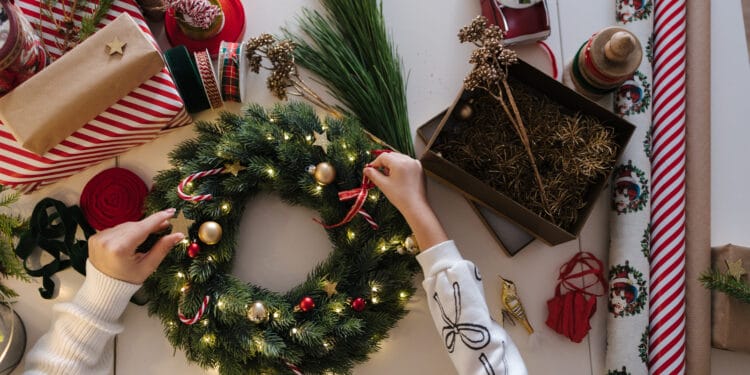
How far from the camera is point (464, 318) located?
102 centimetres

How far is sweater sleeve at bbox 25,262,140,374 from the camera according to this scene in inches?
41.6

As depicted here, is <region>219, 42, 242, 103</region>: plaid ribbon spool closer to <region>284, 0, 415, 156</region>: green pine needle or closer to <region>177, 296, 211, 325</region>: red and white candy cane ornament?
<region>284, 0, 415, 156</region>: green pine needle

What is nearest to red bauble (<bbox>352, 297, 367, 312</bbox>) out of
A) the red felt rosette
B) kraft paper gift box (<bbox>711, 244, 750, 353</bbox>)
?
the red felt rosette

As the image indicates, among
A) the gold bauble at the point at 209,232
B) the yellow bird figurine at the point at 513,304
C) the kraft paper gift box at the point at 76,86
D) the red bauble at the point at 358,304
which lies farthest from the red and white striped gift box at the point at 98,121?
the yellow bird figurine at the point at 513,304

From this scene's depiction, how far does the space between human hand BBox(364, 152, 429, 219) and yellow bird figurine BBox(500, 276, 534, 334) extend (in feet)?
0.96

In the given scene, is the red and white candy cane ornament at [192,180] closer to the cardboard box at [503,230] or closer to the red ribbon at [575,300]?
the cardboard box at [503,230]

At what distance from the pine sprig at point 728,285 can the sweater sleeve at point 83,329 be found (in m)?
1.20

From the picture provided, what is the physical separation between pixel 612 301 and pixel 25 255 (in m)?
1.34

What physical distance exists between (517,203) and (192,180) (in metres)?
0.67

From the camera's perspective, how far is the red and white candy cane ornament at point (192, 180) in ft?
3.51

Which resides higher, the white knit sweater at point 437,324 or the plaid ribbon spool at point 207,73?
the plaid ribbon spool at point 207,73

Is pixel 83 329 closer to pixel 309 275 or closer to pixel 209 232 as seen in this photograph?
pixel 209 232

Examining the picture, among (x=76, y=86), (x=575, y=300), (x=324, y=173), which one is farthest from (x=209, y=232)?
(x=575, y=300)

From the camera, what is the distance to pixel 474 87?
3.39 feet
